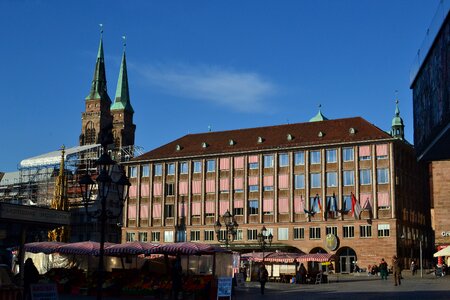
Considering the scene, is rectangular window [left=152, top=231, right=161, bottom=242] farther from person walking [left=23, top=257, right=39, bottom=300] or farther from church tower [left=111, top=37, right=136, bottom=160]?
person walking [left=23, top=257, right=39, bottom=300]

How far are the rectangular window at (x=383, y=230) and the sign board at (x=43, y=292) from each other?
57166mm

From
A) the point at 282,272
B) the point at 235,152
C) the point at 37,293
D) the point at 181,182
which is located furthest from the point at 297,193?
the point at 37,293

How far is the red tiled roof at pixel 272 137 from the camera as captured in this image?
74688mm

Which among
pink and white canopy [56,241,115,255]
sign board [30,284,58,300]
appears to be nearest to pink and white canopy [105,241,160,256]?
pink and white canopy [56,241,115,255]

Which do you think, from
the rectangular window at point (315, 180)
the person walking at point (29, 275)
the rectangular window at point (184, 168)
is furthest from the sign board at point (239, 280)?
the rectangular window at point (184, 168)

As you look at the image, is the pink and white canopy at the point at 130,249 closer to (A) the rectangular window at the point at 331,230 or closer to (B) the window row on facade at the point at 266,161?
(A) the rectangular window at the point at 331,230

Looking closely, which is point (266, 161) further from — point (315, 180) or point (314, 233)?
point (314, 233)

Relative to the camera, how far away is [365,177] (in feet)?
236

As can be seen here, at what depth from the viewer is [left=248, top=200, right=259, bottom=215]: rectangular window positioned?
7794 cm

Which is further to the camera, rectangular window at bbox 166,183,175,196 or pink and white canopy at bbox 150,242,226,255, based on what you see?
rectangular window at bbox 166,183,175,196

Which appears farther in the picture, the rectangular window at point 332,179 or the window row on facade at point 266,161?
the rectangular window at point 332,179

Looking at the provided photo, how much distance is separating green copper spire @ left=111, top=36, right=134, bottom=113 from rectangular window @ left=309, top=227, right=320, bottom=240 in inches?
2808

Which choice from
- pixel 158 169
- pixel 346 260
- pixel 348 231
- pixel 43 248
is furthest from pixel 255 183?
pixel 43 248

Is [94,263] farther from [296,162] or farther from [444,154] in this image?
[296,162]
